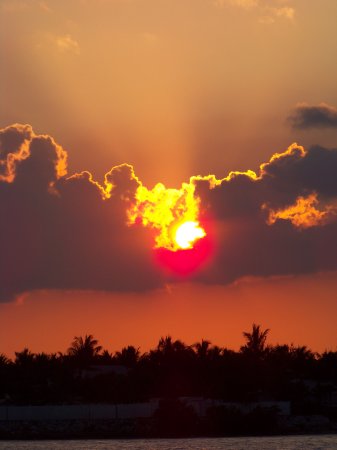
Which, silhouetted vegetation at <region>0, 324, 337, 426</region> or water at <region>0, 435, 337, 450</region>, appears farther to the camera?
silhouetted vegetation at <region>0, 324, 337, 426</region>

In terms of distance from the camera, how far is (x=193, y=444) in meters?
92.6

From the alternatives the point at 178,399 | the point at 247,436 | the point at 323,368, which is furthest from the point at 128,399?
the point at 323,368

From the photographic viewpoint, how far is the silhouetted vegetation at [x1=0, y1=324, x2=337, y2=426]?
105438 mm

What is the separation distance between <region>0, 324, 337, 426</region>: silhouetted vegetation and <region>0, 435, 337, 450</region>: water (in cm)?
438

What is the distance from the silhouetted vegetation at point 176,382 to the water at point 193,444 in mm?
4380

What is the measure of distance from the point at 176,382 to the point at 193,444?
20267 millimetres

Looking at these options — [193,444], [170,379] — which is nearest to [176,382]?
[170,379]

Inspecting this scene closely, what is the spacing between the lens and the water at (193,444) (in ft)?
289

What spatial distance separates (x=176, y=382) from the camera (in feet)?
370

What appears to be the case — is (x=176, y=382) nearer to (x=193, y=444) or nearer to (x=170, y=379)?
(x=170, y=379)

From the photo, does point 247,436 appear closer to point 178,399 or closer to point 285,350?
point 178,399

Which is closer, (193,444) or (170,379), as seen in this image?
(193,444)

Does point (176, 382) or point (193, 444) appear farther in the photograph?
point (176, 382)

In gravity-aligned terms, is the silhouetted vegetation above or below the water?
above
